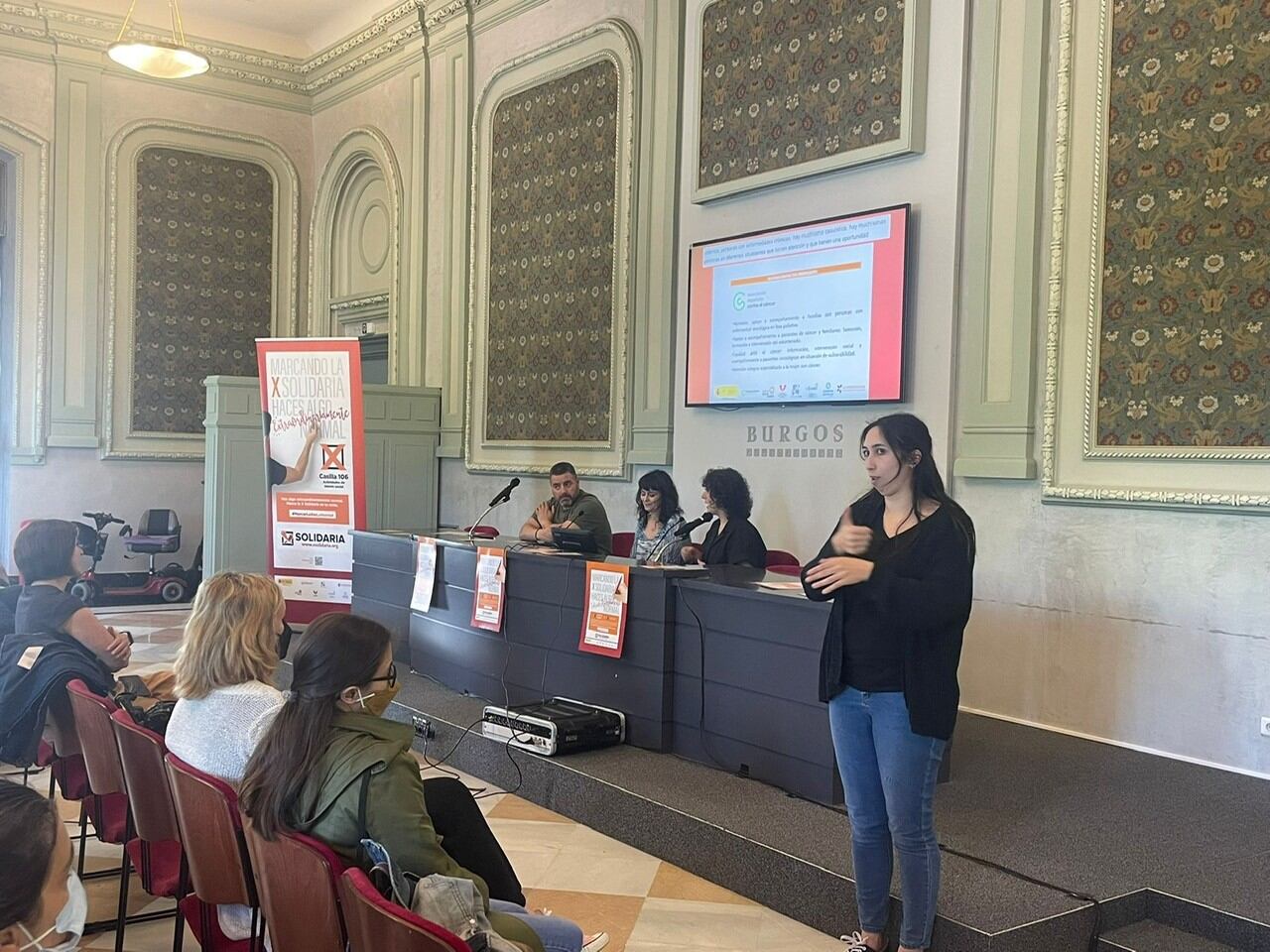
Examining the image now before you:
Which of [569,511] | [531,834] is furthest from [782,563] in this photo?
[531,834]

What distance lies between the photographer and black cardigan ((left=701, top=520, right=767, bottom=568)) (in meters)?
4.99

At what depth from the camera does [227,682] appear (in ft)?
8.58

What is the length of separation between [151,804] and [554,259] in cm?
568

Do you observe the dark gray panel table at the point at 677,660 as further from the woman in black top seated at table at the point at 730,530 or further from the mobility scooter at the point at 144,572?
the mobility scooter at the point at 144,572

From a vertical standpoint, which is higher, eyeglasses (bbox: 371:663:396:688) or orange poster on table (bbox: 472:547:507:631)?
eyeglasses (bbox: 371:663:396:688)

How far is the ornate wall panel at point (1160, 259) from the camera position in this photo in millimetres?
4262

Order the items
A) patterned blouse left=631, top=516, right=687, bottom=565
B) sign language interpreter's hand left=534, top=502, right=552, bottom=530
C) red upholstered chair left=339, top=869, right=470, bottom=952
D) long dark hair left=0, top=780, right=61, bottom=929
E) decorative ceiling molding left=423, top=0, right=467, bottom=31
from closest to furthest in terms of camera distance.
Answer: long dark hair left=0, top=780, right=61, bottom=929 < red upholstered chair left=339, top=869, right=470, bottom=952 < patterned blouse left=631, top=516, right=687, bottom=565 < sign language interpreter's hand left=534, top=502, right=552, bottom=530 < decorative ceiling molding left=423, top=0, right=467, bottom=31

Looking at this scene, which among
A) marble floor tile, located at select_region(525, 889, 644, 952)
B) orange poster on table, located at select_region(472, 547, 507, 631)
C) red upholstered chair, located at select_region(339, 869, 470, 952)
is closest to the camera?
red upholstered chair, located at select_region(339, 869, 470, 952)

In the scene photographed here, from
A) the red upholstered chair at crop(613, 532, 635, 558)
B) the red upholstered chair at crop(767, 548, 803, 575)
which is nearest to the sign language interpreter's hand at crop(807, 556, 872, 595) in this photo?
the red upholstered chair at crop(767, 548, 803, 575)

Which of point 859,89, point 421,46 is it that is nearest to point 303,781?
point 859,89

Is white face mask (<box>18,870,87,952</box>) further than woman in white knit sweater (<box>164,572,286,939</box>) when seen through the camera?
No

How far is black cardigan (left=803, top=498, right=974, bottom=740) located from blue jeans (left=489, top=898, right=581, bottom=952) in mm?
865

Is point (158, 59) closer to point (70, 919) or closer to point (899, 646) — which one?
point (899, 646)

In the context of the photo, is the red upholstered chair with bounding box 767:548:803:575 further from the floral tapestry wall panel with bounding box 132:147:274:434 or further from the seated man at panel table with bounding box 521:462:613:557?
the floral tapestry wall panel with bounding box 132:147:274:434
